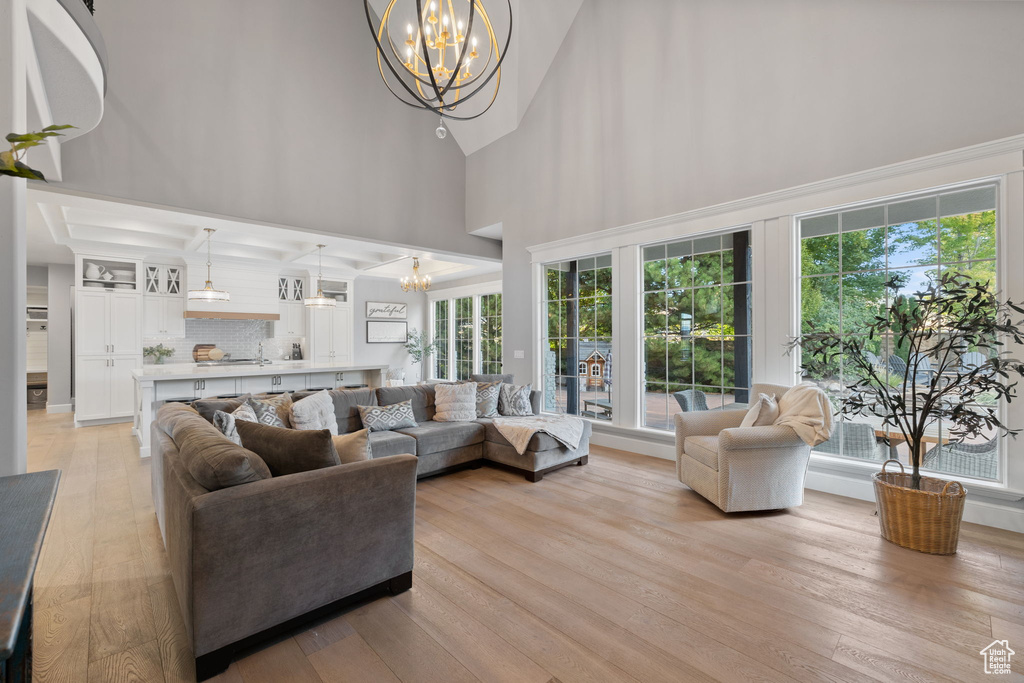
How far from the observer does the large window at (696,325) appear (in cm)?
420

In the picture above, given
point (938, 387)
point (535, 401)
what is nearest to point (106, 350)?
point (535, 401)

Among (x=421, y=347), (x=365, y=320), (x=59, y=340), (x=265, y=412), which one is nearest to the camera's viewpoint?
(x=265, y=412)

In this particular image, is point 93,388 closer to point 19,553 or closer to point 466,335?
point 466,335

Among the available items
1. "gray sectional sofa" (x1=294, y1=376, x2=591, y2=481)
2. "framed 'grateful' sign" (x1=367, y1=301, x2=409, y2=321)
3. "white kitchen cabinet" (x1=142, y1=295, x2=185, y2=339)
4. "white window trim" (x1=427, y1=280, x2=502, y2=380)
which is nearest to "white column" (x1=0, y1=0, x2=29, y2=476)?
"gray sectional sofa" (x1=294, y1=376, x2=591, y2=481)

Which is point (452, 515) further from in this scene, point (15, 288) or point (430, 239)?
point (430, 239)

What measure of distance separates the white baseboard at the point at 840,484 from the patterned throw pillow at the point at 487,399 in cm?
138

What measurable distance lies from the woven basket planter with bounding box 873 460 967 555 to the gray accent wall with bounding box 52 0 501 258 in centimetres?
546

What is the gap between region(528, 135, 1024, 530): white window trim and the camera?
2893 millimetres

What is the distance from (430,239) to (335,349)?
3.63 m

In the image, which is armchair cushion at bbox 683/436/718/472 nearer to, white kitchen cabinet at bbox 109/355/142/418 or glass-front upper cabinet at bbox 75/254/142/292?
white kitchen cabinet at bbox 109/355/142/418

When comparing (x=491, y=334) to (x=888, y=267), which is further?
(x=491, y=334)

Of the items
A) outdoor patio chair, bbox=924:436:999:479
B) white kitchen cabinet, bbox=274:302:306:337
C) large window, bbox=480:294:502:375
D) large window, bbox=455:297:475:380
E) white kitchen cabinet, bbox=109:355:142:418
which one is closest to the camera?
outdoor patio chair, bbox=924:436:999:479

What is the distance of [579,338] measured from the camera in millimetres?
5555

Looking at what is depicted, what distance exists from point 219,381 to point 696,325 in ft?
17.5
